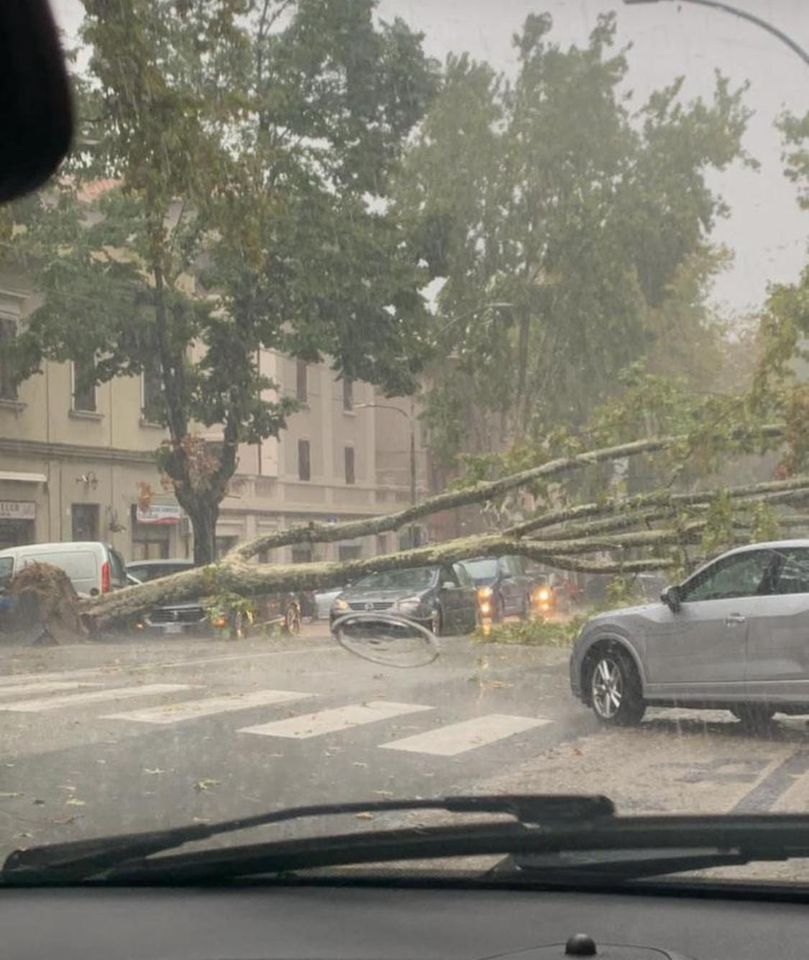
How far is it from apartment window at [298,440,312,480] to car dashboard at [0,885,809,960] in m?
3.55

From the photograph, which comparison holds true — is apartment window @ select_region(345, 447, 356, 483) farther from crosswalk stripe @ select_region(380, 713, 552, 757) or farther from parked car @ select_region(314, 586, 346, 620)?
crosswalk stripe @ select_region(380, 713, 552, 757)

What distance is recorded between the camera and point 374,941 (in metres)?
2.96

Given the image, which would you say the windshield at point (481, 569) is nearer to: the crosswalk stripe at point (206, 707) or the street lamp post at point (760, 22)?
the crosswalk stripe at point (206, 707)

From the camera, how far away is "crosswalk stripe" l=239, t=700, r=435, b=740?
670 centimetres

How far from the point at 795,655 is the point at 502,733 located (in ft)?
4.47

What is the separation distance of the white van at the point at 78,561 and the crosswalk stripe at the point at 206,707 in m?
0.84

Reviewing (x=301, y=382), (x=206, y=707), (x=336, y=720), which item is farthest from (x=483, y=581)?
(x=206, y=707)

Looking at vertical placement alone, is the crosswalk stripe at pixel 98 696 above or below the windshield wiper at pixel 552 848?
above

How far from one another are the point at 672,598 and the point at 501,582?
126 cm

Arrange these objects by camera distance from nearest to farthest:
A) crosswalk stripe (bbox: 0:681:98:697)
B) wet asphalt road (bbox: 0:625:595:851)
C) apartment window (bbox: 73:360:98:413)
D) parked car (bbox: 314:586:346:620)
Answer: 1. wet asphalt road (bbox: 0:625:595:851)
2. apartment window (bbox: 73:360:98:413)
3. parked car (bbox: 314:586:346:620)
4. crosswalk stripe (bbox: 0:681:98:697)

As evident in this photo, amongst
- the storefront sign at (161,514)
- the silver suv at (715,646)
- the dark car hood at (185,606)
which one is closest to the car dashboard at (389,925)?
the silver suv at (715,646)

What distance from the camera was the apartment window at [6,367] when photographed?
6.98m

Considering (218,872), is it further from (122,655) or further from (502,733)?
(122,655)

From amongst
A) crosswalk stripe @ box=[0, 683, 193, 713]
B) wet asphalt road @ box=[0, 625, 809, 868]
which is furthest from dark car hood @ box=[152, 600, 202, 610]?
crosswalk stripe @ box=[0, 683, 193, 713]
